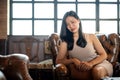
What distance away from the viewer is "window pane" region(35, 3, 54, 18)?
5457 millimetres

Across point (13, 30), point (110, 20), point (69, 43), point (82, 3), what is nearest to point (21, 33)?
point (13, 30)

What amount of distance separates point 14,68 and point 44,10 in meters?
3.32

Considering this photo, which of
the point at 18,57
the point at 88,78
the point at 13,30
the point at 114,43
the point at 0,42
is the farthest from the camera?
the point at 13,30

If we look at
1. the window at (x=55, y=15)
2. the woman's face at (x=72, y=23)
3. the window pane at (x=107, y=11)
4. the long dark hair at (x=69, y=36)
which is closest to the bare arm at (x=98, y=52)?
the long dark hair at (x=69, y=36)

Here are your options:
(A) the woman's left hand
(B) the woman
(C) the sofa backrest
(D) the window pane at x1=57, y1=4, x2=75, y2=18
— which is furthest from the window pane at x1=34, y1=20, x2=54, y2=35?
(A) the woman's left hand

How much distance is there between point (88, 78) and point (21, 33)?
306 centimetres

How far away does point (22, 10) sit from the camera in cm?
545

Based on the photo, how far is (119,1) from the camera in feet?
18.0

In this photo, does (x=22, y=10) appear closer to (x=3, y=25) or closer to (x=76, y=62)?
(x=3, y=25)

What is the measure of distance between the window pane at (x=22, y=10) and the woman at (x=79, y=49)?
2.78m

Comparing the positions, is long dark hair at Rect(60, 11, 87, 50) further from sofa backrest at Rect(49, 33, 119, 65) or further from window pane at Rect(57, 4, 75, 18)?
window pane at Rect(57, 4, 75, 18)

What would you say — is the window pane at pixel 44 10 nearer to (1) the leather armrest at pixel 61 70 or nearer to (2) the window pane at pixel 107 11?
(2) the window pane at pixel 107 11

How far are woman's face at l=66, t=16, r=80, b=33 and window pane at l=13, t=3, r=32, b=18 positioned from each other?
9.32ft

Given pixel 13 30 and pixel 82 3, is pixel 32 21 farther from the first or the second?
pixel 82 3
